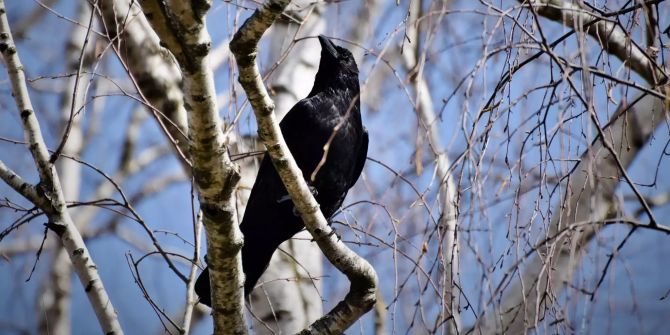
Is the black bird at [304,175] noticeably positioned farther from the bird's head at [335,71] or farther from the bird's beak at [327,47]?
the bird's beak at [327,47]

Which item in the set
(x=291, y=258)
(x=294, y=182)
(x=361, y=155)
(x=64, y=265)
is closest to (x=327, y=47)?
(x=361, y=155)

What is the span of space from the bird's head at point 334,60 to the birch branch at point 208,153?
1.84 m

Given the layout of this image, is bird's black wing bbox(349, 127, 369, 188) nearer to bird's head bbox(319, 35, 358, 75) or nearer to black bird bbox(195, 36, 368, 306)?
black bird bbox(195, 36, 368, 306)

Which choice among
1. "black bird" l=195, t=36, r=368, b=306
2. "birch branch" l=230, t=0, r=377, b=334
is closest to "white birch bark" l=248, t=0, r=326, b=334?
"black bird" l=195, t=36, r=368, b=306

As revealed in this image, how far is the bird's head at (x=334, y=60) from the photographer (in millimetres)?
4211

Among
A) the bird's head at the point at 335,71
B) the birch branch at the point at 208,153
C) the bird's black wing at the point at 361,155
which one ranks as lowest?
the birch branch at the point at 208,153

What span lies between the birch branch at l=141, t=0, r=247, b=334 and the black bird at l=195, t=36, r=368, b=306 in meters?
0.88

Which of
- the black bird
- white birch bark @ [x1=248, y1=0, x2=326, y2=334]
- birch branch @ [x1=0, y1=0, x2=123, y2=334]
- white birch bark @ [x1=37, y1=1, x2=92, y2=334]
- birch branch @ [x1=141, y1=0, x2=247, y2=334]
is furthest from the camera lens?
white birch bark @ [x1=37, y1=1, x2=92, y2=334]

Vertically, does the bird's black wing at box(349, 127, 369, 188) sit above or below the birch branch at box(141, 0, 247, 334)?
above

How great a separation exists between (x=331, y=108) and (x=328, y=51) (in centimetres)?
47

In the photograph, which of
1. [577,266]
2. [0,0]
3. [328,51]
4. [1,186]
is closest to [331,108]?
[328,51]

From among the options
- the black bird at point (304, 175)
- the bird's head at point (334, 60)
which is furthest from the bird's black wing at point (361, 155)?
the bird's head at point (334, 60)

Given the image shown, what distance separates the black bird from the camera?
368 cm

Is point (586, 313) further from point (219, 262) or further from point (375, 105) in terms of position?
point (375, 105)
